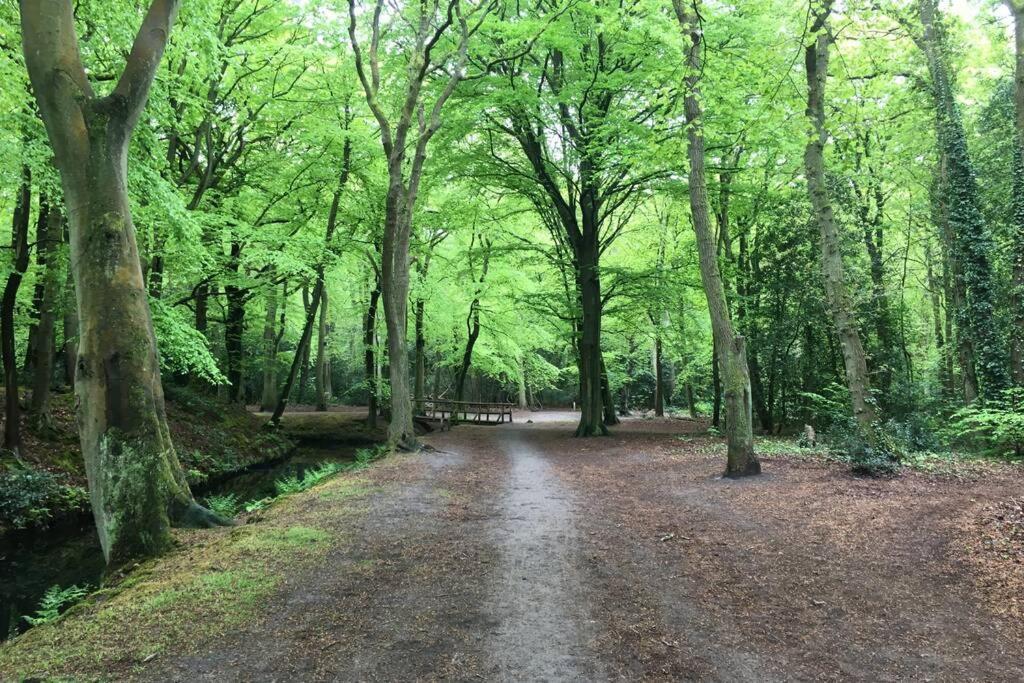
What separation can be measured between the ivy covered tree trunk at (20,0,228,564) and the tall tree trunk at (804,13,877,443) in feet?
30.8

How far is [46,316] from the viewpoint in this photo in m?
12.3

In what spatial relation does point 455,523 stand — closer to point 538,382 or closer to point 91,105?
point 91,105

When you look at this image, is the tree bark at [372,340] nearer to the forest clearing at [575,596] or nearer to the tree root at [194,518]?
the forest clearing at [575,596]

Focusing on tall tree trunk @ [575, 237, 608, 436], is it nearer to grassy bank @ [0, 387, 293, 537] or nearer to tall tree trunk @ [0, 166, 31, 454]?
grassy bank @ [0, 387, 293, 537]

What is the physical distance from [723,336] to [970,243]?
7625mm

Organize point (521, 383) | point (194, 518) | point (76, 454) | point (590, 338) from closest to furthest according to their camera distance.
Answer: point (194, 518)
point (76, 454)
point (590, 338)
point (521, 383)

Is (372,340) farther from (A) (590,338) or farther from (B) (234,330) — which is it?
(A) (590,338)

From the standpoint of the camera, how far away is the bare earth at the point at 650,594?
361cm

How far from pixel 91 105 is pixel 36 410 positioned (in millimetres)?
10222

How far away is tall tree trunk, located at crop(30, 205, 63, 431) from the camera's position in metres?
11.6

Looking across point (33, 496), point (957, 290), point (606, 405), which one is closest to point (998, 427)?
point (957, 290)

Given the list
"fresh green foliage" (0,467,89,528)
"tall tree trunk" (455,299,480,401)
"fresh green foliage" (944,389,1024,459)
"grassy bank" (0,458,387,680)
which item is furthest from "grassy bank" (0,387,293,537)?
"fresh green foliage" (944,389,1024,459)

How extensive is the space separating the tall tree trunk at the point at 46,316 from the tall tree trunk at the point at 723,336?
11.5m

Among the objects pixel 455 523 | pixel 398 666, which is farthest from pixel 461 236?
pixel 398 666
